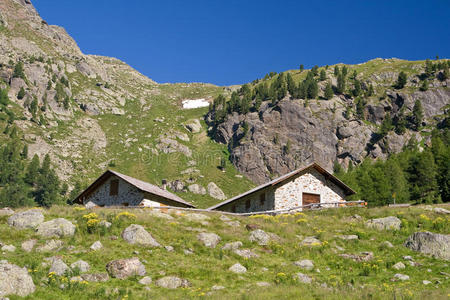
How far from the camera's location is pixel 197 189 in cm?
10412

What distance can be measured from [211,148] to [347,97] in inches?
2238

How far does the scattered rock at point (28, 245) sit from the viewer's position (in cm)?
1917

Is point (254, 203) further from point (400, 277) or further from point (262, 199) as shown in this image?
point (400, 277)

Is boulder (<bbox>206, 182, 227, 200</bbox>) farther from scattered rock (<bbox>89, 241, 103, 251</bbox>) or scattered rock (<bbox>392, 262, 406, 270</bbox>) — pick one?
scattered rock (<bbox>392, 262, 406, 270</bbox>)

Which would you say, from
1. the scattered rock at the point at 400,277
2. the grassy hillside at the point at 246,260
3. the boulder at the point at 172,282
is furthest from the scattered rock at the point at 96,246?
the scattered rock at the point at 400,277

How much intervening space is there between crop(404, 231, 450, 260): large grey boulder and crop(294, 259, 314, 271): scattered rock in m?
6.62

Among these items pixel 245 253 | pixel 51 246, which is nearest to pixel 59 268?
pixel 51 246

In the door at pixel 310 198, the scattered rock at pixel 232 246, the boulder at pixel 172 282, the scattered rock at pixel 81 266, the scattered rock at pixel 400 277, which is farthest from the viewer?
the door at pixel 310 198

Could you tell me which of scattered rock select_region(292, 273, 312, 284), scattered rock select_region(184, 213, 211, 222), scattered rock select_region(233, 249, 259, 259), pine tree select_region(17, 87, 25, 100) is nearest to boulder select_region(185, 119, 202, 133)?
pine tree select_region(17, 87, 25, 100)

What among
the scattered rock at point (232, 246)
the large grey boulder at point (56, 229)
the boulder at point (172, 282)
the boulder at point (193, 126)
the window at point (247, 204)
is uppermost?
the boulder at point (193, 126)

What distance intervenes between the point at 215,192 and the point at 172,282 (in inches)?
3459

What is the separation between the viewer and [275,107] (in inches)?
5531

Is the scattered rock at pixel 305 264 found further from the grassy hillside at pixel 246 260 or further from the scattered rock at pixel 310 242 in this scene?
the scattered rock at pixel 310 242

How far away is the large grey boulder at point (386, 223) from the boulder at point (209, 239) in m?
11.9
